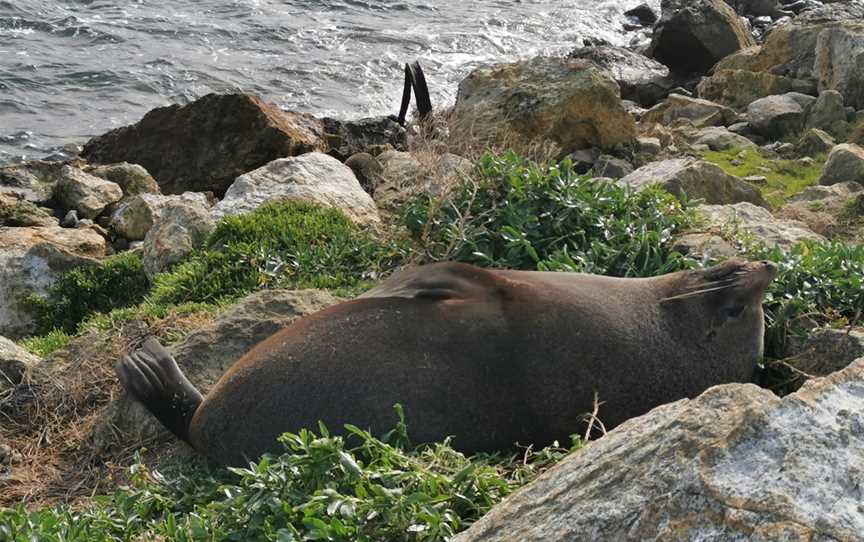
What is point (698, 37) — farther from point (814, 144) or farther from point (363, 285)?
point (363, 285)

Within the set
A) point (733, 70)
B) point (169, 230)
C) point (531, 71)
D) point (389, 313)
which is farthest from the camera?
point (733, 70)

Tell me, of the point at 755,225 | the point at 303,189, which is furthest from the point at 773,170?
the point at 303,189

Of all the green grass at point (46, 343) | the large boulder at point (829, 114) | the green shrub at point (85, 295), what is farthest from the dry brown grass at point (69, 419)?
the large boulder at point (829, 114)

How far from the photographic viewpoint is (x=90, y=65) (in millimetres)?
20156

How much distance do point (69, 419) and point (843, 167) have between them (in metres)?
8.26

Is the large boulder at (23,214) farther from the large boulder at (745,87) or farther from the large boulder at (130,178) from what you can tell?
the large boulder at (745,87)

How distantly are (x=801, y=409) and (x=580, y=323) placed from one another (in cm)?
202

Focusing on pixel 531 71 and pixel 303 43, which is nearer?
pixel 531 71

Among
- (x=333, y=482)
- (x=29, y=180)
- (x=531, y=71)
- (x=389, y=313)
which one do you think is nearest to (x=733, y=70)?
(x=531, y=71)

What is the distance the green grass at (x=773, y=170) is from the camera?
471 inches

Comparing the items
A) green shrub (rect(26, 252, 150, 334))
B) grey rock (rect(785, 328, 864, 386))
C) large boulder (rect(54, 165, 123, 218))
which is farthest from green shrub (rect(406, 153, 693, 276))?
large boulder (rect(54, 165, 123, 218))

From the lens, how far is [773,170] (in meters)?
12.6

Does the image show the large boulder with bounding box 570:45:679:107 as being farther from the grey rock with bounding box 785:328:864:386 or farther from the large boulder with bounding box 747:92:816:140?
the grey rock with bounding box 785:328:864:386

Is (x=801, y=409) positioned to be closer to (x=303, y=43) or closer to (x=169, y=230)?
(x=169, y=230)
